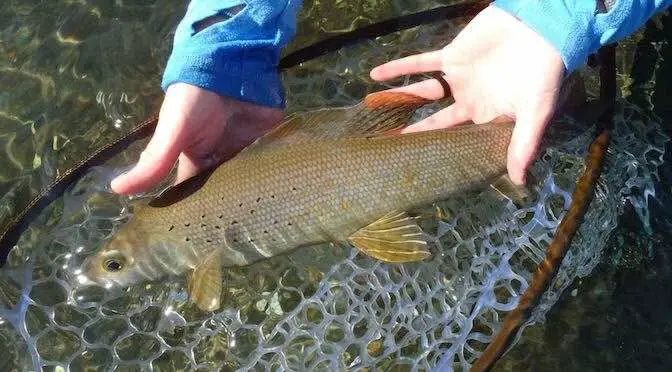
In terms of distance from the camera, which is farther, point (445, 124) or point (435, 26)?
point (435, 26)

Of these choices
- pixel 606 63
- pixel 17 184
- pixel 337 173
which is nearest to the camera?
pixel 337 173

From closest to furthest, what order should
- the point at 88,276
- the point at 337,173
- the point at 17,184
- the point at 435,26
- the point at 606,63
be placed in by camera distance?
the point at 337,173
the point at 88,276
the point at 606,63
the point at 17,184
the point at 435,26

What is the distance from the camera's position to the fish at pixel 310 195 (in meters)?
2.64

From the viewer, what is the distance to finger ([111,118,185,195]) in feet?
8.56

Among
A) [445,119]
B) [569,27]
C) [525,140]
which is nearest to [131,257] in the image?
[445,119]

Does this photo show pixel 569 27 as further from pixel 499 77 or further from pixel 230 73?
pixel 230 73

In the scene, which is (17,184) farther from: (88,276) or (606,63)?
(606,63)

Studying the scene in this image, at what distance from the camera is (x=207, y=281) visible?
2.73 meters

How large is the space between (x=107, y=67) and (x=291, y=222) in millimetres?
1718

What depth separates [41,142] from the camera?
364cm

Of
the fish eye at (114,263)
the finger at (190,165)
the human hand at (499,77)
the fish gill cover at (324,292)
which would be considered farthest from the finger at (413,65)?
the fish eye at (114,263)

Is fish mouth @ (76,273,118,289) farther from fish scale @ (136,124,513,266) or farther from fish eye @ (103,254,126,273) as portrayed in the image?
fish scale @ (136,124,513,266)

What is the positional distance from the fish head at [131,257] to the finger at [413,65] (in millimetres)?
1195

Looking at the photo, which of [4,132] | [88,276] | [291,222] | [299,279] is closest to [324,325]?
[299,279]
